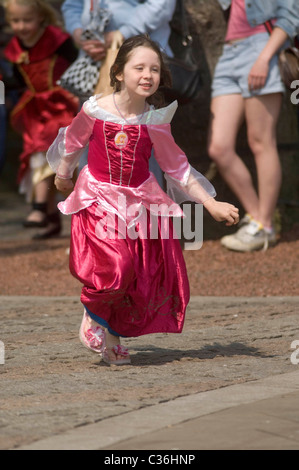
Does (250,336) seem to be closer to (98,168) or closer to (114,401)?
(98,168)

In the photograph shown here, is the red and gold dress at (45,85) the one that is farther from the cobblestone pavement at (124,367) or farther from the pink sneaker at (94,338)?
the pink sneaker at (94,338)

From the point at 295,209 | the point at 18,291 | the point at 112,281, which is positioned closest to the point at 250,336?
the point at 112,281

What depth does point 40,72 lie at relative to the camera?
8688 mm

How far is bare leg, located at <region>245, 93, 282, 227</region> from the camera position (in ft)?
24.5

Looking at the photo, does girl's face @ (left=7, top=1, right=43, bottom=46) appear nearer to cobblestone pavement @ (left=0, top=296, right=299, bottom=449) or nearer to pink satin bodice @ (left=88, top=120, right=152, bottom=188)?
cobblestone pavement @ (left=0, top=296, right=299, bottom=449)

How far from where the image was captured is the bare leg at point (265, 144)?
7.45 meters

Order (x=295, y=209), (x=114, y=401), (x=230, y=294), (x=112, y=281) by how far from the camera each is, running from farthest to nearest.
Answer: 1. (x=295, y=209)
2. (x=230, y=294)
3. (x=112, y=281)
4. (x=114, y=401)

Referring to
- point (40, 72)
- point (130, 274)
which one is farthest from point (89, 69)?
point (130, 274)

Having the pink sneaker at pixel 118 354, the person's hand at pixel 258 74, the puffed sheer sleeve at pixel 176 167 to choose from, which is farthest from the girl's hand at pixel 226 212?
the person's hand at pixel 258 74

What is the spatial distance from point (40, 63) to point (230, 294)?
303 centimetres

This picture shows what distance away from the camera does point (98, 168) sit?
4742mm

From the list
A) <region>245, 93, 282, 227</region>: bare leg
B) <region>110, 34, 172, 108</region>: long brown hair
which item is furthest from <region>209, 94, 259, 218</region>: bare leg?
<region>110, 34, 172, 108</region>: long brown hair

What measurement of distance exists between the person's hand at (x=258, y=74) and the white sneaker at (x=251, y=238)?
0.96m

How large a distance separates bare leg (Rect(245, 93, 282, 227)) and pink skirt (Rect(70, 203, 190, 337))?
9.44ft
